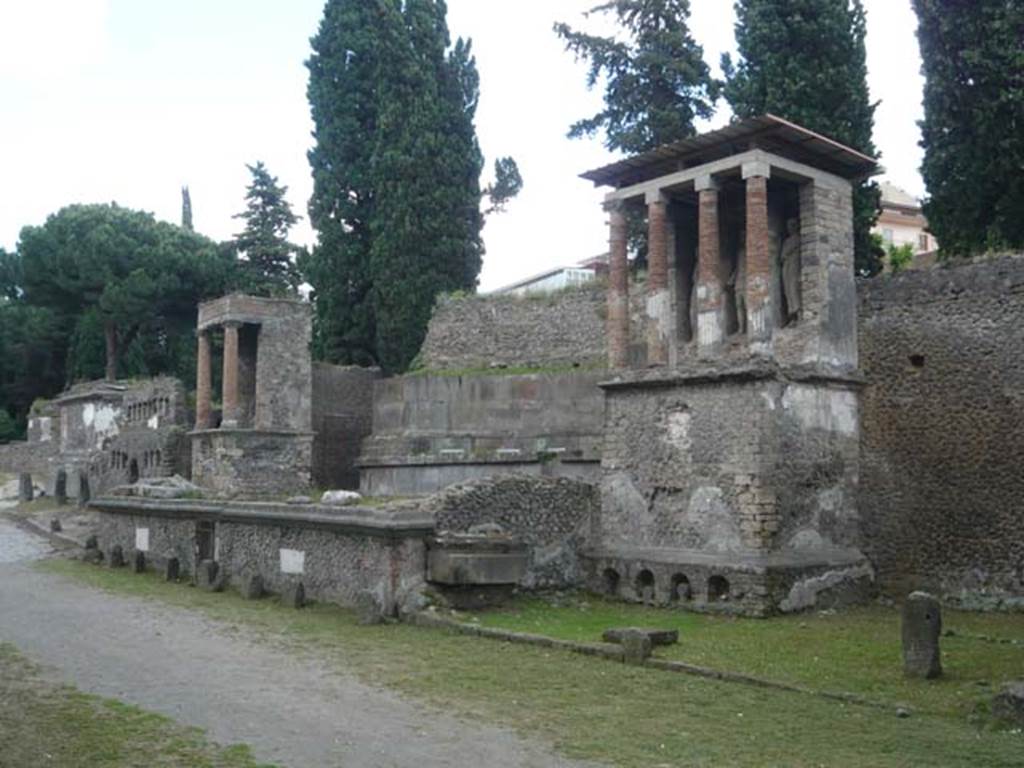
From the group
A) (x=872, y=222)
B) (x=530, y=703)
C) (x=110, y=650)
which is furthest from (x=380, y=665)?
(x=872, y=222)

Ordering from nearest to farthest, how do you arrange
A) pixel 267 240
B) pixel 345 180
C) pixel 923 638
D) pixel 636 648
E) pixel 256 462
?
pixel 923 638 < pixel 636 648 < pixel 256 462 < pixel 345 180 < pixel 267 240

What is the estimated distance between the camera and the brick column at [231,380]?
2773 cm

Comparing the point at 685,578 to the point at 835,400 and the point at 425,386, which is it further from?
the point at 425,386

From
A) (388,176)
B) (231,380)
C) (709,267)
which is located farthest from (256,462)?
(709,267)

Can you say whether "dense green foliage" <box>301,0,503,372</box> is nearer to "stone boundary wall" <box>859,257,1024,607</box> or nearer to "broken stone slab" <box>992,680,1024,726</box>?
"stone boundary wall" <box>859,257,1024,607</box>

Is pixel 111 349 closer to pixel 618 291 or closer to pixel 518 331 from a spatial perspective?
pixel 518 331

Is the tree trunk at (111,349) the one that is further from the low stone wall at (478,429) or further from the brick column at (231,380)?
the low stone wall at (478,429)

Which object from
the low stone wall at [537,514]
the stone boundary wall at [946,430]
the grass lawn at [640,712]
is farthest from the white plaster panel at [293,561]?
the stone boundary wall at [946,430]

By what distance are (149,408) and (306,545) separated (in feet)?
62.0

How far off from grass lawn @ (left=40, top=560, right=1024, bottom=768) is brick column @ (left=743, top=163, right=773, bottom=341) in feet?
17.5

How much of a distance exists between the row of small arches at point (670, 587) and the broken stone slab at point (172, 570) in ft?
23.3

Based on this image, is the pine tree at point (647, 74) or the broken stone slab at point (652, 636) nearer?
the broken stone slab at point (652, 636)

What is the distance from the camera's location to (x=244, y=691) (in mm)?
9086

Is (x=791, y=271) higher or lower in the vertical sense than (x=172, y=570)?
higher
